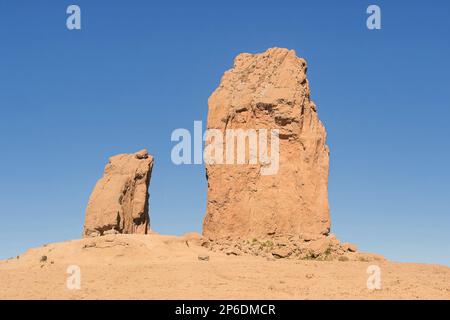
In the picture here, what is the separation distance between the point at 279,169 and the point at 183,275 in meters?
8.43

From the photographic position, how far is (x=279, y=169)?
90.7 feet

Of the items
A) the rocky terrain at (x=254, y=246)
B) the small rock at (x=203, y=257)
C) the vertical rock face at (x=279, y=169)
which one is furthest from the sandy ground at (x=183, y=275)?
the vertical rock face at (x=279, y=169)

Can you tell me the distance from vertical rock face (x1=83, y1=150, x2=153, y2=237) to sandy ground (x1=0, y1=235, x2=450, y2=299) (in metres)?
7.46

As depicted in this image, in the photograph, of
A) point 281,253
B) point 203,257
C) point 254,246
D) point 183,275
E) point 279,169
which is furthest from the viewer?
point 279,169

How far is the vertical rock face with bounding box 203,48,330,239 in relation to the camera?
27109 mm

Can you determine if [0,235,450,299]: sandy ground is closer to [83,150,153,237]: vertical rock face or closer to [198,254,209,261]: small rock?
[198,254,209,261]: small rock

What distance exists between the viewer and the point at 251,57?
30031 millimetres

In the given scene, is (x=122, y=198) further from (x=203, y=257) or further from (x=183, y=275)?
(x=183, y=275)

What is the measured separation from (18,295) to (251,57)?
16075mm

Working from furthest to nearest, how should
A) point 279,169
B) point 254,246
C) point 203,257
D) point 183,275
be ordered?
point 279,169 → point 254,246 → point 203,257 → point 183,275

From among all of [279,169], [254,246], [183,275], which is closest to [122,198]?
[279,169]

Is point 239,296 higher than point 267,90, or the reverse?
point 267,90
